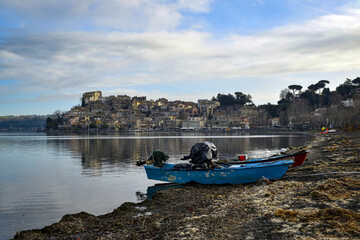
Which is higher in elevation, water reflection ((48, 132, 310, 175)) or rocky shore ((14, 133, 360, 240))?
rocky shore ((14, 133, 360, 240))

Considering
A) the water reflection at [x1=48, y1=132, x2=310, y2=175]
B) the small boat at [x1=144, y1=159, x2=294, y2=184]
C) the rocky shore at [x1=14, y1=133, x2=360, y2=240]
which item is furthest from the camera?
the water reflection at [x1=48, y1=132, x2=310, y2=175]

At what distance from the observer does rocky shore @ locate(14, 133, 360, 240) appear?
25.5 ft

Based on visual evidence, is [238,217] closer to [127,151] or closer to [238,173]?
[238,173]

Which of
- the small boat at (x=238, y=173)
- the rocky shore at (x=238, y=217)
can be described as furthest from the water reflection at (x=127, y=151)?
the rocky shore at (x=238, y=217)

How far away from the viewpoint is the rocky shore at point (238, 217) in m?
7.76

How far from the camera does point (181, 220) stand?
9797mm

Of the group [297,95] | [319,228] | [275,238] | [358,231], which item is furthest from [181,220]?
[297,95]

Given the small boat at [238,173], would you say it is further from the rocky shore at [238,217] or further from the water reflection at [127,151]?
the water reflection at [127,151]

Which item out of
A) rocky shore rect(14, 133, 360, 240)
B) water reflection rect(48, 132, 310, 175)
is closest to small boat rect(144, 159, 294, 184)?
rocky shore rect(14, 133, 360, 240)

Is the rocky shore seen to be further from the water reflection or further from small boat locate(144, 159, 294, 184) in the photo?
the water reflection

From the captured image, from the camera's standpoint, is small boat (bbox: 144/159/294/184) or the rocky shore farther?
small boat (bbox: 144/159/294/184)

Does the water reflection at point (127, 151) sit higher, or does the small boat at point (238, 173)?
the small boat at point (238, 173)

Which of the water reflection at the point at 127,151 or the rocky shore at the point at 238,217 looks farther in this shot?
the water reflection at the point at 127,151

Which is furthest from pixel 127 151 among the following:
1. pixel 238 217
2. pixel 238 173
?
pixel 238 217
